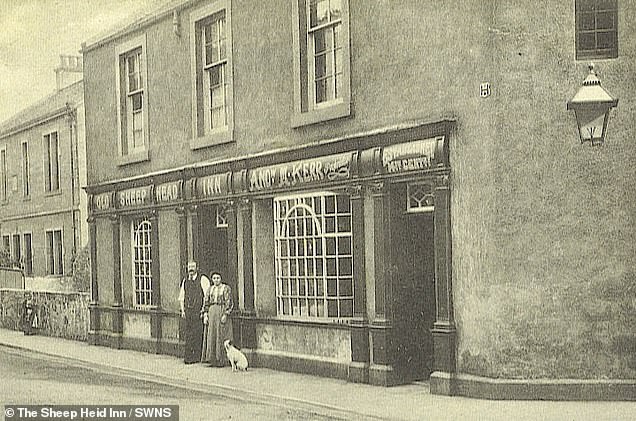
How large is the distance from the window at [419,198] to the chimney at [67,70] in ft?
12.6

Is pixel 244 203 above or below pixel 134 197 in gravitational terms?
below

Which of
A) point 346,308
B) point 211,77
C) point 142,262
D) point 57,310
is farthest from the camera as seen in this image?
point 57,310

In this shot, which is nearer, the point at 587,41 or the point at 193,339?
the point at 587,41

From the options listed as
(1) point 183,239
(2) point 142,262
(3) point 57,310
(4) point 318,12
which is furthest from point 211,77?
(3) point 57,310

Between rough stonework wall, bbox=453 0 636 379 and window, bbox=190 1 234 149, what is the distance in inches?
189

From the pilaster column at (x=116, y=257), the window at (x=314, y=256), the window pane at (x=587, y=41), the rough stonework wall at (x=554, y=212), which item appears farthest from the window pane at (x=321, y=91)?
the pilaster column at (x=116, y=257)

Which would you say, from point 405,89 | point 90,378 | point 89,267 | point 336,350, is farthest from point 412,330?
point 89,267

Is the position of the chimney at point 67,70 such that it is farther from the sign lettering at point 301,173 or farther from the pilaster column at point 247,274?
the pilaster column at point 247,274

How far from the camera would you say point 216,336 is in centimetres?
1330

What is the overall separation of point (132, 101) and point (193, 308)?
12.2 feet

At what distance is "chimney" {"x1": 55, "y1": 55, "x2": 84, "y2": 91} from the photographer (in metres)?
11.0

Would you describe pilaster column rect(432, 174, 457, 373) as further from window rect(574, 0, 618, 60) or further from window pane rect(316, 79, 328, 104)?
window pane rect(316, 79, 328, 104)

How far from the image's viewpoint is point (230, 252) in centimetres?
1334

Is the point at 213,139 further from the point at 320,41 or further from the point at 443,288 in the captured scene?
the point at 443,288
